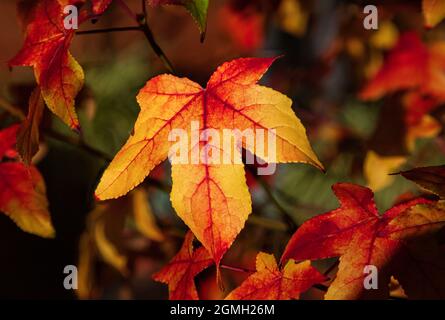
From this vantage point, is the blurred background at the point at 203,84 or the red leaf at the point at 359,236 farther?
the blurred background at the point at 203,84

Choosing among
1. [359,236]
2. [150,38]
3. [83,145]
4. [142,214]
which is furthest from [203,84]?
[359,236]

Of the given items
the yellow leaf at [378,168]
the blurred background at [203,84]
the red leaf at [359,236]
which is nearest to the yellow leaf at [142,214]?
the blurred background at [203,84]

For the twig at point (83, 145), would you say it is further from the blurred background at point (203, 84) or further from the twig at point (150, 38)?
the twig at point (150, 38)

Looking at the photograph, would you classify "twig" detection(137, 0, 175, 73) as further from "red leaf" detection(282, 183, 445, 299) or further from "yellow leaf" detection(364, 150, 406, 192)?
"yellow leaf" detection(364, 150, 406, 192)

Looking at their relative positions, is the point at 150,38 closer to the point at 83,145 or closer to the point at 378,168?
the point at 83,145

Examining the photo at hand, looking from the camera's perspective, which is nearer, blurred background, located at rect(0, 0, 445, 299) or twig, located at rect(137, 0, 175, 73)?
twig, located at rect(137, 0, 175, 73)

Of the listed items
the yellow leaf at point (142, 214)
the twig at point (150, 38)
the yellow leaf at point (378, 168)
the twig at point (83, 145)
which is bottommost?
the yellow leaf at point (142, 214)

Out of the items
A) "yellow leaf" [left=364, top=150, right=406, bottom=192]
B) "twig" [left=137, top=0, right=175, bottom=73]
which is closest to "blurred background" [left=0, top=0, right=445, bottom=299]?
"yellow leaf" [left=364, top=150, right=406, bottom=192]

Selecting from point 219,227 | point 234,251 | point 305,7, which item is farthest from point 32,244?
point 219,227

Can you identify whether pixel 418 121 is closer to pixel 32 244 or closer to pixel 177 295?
pixel 177 295
